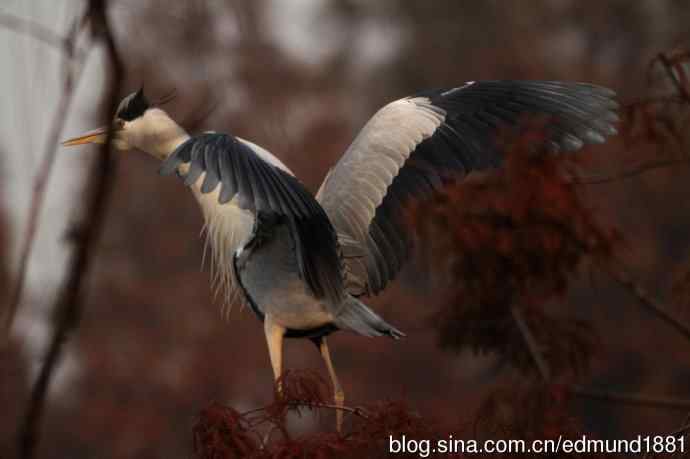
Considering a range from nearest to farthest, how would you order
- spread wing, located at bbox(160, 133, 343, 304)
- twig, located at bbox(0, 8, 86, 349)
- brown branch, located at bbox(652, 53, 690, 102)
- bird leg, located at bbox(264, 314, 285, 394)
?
1. twig, located at bbox(0, 8, 86, 349)
2. spread wing, located at bbox(160, 133, 343, 304)
3. bird leg, located at bbox(264, 314, 285, 394)
4. brown branch, located at bbox(652, 53, 690, 102)

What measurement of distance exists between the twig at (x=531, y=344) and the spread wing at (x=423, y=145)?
35.8 inches

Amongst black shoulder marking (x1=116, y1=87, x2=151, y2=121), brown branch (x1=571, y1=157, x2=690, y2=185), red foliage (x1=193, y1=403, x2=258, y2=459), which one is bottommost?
red foliage (x1=193, y1=403, x2=258, y2=459)

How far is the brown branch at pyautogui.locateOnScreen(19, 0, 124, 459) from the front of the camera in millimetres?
1008

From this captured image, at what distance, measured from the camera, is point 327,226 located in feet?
9.49

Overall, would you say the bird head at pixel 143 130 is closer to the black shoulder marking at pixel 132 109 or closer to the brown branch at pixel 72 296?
the black shoulder marking at pixel 132 109

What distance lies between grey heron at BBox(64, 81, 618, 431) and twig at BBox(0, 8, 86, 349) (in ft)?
4.24

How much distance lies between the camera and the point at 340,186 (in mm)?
3166

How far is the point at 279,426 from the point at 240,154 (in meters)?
0.65

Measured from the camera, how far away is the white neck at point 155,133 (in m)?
3.24

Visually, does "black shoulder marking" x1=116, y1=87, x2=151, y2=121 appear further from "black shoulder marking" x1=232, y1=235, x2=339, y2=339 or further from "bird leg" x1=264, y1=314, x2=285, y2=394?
"bird leg" x1=264, y1=314, x2=285, y2=394

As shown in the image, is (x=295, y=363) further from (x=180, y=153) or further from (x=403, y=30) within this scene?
(x=180, y=153)

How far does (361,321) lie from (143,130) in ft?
2.61

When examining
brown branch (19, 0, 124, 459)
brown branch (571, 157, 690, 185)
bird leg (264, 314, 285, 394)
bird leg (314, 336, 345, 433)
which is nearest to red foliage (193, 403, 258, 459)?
bird leg (314, 336, 345, 433)

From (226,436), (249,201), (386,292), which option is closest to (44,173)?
(226,436)
